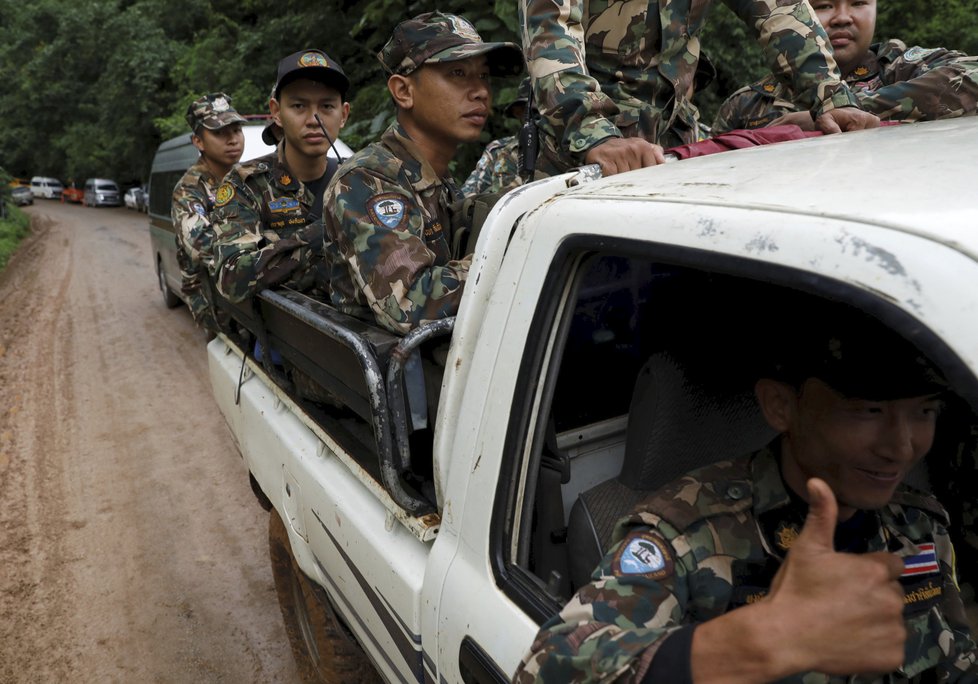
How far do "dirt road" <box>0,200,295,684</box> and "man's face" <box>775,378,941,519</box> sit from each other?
2.50 m

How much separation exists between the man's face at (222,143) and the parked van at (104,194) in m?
31.9

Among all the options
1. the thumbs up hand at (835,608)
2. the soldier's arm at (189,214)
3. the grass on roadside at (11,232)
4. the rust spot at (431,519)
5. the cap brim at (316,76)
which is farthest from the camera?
the grass on roadside at (11,232)

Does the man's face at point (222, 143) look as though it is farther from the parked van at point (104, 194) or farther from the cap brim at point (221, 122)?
the parked van at point (104, 194)

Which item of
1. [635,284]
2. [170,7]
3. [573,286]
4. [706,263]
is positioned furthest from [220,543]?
[170,7]

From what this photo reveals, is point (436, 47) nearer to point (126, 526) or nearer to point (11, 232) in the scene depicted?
point (126, 526)

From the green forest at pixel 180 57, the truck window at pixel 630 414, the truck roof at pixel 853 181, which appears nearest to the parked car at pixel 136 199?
the green forest at pixel 180 57

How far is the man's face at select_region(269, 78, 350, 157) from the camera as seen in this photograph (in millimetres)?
3938

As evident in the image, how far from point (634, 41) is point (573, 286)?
62.4 inches

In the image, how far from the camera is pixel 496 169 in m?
4.65

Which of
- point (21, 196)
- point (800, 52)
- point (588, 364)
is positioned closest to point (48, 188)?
point (21, 196)

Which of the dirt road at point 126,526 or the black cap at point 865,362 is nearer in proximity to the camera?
the black cap at point 865,362

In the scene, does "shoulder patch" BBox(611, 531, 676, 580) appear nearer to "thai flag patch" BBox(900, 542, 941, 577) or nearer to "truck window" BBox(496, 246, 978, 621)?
"truck window" BBox(496, 246, 978, 621)

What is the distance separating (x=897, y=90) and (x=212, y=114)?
4553mm

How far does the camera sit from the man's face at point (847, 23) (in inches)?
122
